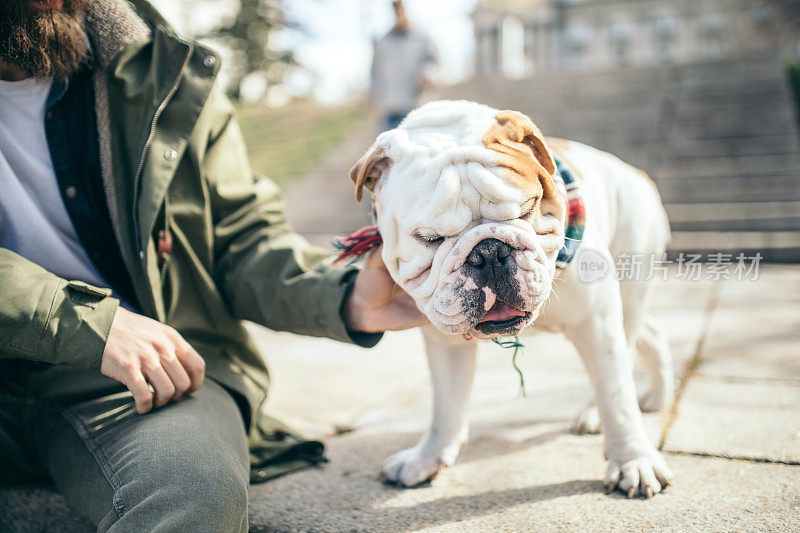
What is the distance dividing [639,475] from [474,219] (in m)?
0.89

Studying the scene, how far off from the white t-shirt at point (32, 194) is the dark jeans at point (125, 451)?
12.3 inches

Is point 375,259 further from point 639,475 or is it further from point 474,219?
point 639,475

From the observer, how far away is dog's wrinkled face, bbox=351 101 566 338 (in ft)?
4.75

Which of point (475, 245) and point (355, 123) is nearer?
point (475, 245)

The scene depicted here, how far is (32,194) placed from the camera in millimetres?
1800

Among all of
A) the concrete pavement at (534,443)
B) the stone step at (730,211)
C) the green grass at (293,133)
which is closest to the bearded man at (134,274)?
the concrete pavement at (534,443)

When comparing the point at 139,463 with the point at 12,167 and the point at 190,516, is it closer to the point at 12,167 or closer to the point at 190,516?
the point at 190,516

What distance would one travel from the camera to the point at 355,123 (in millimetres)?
12844

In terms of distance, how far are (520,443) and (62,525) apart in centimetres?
145

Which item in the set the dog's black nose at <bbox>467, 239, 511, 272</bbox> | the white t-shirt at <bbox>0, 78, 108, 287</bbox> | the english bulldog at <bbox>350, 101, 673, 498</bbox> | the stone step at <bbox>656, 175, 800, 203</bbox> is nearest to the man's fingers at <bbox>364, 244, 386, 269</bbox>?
the english bulldog at <bbox>350, 101, 673, 498</bbox>

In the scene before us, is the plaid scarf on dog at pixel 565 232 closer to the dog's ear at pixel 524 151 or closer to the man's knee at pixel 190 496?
the dog's ear at pixel 524 151

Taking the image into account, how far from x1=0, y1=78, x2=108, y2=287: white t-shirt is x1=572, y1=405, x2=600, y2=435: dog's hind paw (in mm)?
1659

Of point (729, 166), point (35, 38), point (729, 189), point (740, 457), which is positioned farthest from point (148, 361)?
point (729, 166)

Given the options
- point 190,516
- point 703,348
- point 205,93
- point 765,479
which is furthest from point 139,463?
point 703,348
